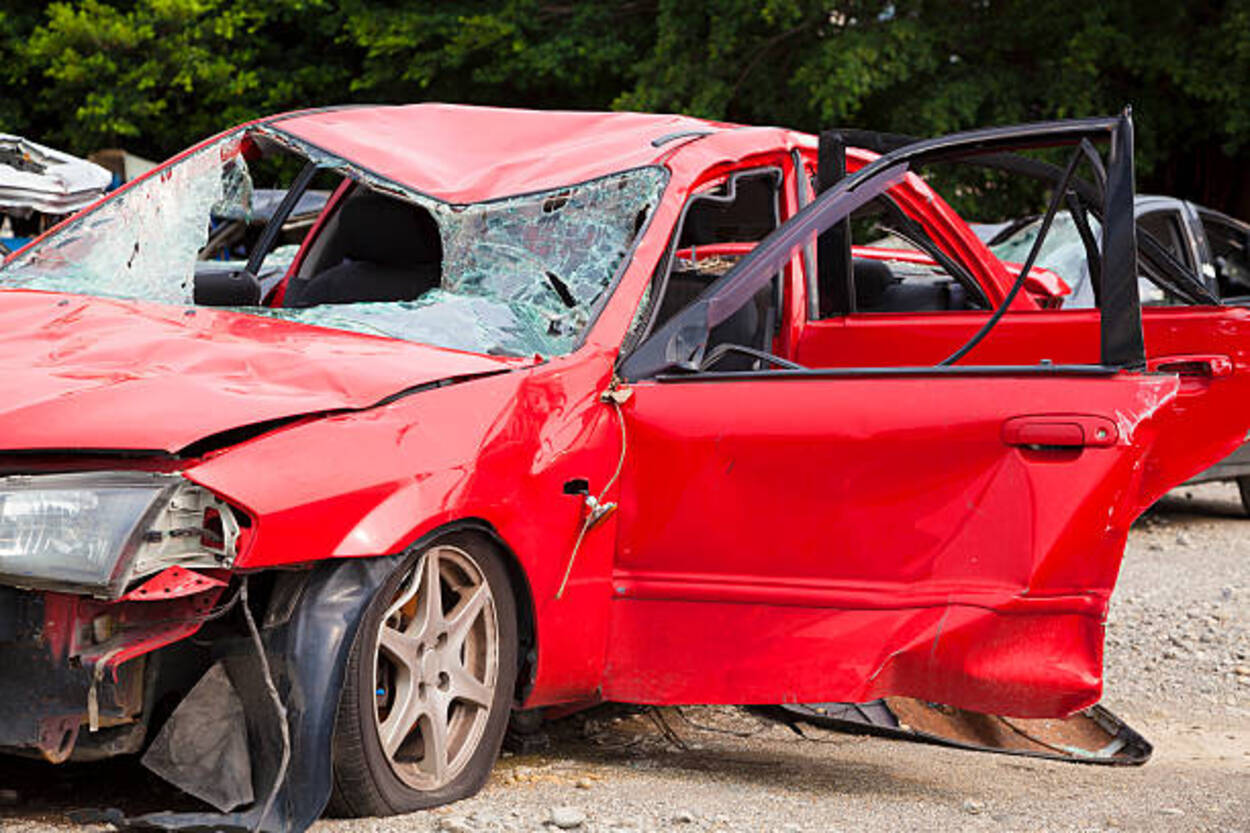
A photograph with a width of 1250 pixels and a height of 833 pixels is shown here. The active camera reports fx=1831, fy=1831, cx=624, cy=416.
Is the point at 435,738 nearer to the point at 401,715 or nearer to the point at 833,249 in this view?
the point at 401,715

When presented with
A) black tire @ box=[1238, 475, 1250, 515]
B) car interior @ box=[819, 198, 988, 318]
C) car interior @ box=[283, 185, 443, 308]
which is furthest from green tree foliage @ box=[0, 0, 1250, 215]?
car interior @ box=[283, 185, 443, 308]

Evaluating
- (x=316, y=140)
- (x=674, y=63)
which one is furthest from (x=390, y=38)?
(x=316, y=140)

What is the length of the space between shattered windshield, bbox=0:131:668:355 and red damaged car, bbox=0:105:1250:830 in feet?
0.04

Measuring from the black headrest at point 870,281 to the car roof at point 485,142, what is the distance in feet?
3.12

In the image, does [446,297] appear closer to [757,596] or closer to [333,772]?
[757,596]

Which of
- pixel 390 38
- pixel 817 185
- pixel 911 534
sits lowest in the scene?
pixel 911 534

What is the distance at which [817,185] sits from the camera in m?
5.50

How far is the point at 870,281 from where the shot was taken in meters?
6.15

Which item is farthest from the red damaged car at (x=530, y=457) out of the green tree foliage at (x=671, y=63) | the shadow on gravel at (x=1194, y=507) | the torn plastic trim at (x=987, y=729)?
the green tree foliage at (x=671, y=63)

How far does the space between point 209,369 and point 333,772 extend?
34.6 inches

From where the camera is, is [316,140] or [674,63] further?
[674,63]

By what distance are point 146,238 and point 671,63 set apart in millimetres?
14702

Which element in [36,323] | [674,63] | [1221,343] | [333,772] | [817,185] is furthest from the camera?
[674,63]

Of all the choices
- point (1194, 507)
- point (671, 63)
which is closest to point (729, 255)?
point (1194, 507)
